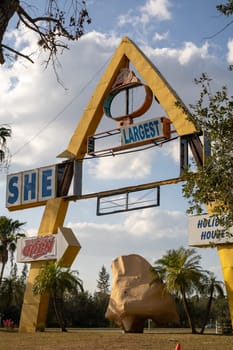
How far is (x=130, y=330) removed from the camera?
3250cm

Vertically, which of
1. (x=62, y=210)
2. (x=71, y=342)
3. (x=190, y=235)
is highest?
(x=62, y=210)

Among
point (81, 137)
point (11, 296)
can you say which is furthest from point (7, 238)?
point (81, 137)

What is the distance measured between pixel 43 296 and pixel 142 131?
1074 cm

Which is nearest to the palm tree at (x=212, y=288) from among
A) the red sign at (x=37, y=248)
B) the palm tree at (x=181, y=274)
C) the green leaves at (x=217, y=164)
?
the palm tree at (x=181, y=274)

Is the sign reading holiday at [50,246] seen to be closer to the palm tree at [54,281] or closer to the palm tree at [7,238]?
the palm tree at [54,281]

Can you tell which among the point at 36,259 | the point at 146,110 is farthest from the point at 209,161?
the point at 36,259

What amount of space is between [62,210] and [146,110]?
23.7 ft

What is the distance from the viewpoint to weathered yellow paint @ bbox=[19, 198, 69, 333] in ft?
112

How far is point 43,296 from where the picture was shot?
3453 centimetres

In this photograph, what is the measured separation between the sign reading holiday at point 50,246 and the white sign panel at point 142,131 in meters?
6.12

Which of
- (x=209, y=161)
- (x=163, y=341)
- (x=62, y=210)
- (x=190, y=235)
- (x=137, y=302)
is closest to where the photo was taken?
(x=209, y=161)

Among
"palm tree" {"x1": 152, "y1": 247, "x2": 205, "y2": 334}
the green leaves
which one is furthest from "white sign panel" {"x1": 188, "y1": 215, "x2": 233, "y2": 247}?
the green leaves

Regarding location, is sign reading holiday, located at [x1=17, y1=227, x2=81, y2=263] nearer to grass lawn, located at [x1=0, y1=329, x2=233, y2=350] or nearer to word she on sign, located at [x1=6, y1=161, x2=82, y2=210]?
word she on sign, located at [x1=6, y1=161, x2=82, y2=210]

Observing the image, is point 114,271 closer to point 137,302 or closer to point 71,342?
point 137,302
